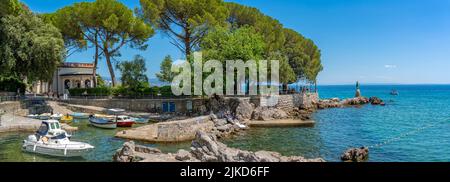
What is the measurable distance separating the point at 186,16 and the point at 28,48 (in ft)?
69.0

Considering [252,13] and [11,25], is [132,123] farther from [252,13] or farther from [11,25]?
[252,13]

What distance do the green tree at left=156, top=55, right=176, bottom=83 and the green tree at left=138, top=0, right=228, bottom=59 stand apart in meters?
5.19

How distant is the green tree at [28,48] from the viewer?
38.6 m

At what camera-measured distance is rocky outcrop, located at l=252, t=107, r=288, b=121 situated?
140ft

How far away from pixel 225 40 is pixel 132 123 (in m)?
15.0

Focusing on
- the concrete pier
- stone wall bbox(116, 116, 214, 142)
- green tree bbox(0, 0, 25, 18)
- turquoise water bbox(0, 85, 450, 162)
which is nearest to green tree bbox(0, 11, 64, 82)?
green tree bbox(0, 0, 25, 18)

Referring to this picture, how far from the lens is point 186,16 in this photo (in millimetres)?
52781

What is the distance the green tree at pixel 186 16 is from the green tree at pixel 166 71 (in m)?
5.19

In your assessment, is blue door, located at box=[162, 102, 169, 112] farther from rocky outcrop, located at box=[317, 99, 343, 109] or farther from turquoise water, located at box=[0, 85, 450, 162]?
rocky outcrop, located at box=[317, 99, 343, 109]

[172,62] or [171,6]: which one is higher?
[171,6]
